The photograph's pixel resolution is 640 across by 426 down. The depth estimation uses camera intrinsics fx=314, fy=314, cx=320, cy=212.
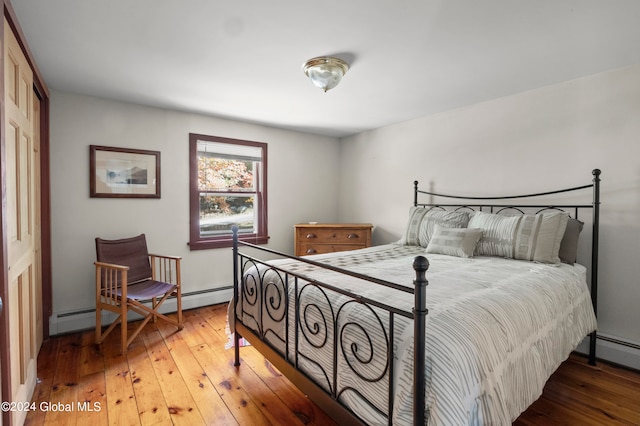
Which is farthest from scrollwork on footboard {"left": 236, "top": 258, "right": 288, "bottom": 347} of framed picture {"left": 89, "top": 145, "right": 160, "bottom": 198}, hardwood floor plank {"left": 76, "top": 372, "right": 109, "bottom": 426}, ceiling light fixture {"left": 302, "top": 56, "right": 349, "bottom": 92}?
framed picture {"left": 89, "top": 145, "right": 160, "bottom": 198}

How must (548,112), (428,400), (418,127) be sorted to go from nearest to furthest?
(428,400) < (548,112) < (418,127)

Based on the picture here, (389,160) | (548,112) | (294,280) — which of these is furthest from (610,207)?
(294,280)

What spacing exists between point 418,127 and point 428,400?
3.21 meters

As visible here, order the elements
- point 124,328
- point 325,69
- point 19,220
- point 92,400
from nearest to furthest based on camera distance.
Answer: point 19,220
point 92,400
point 325,69
point 124,328

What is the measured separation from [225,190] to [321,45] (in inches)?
91.0

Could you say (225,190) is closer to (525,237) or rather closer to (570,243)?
(525,237)

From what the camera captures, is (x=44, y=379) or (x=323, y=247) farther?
(x=323, y=247)

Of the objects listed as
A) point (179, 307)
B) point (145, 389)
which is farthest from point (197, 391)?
point (179, 307)

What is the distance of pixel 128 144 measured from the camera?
3.16 m

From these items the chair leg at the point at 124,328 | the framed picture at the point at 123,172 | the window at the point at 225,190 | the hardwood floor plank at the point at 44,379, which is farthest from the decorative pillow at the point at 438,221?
the hardwood floor plank at the point at 44,379

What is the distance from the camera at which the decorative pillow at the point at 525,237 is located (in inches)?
89.0

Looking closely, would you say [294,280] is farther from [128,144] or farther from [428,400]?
[128,144]

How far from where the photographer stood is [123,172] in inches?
124

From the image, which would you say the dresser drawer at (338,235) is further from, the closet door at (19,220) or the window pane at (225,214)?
the closet door at (19,220)
